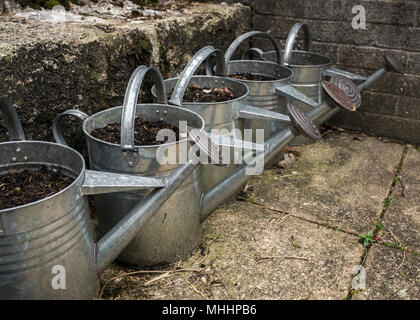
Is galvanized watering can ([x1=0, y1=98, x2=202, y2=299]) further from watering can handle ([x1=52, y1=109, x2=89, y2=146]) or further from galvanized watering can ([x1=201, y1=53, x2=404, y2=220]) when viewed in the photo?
galvanized watering can ([x1=201, y1=53, x2=404, y2=220])

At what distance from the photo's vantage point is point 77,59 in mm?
1778

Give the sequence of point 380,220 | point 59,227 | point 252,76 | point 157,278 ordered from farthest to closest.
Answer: point 252,76 → point 380,220 → point 157,278 → point 59,227

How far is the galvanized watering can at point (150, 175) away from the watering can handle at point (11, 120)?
22cm

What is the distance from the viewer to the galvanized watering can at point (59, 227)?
113cm

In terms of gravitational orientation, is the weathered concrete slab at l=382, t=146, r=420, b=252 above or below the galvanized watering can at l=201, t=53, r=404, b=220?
below

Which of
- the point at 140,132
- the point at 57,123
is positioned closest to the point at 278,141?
the point at 140,132

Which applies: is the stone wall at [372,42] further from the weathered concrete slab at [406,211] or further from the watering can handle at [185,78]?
the watering can handle at [185,78]

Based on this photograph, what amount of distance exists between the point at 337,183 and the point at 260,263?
875 millimetres

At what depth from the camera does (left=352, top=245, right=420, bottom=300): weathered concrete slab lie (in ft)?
5.26

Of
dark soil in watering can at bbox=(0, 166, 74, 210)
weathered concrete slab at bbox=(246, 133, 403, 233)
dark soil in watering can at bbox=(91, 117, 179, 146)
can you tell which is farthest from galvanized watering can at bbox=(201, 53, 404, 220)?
dark soil in watering can at bbox=(0, 166, 74, 210)

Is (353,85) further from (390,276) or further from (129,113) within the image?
(129,113)

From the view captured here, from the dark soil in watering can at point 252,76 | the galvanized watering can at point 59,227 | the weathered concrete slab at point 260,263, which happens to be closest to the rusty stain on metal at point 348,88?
the dark soil in watering can at point 252,76

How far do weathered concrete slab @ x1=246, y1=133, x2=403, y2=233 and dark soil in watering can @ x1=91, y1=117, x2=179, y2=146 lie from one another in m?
0.74
